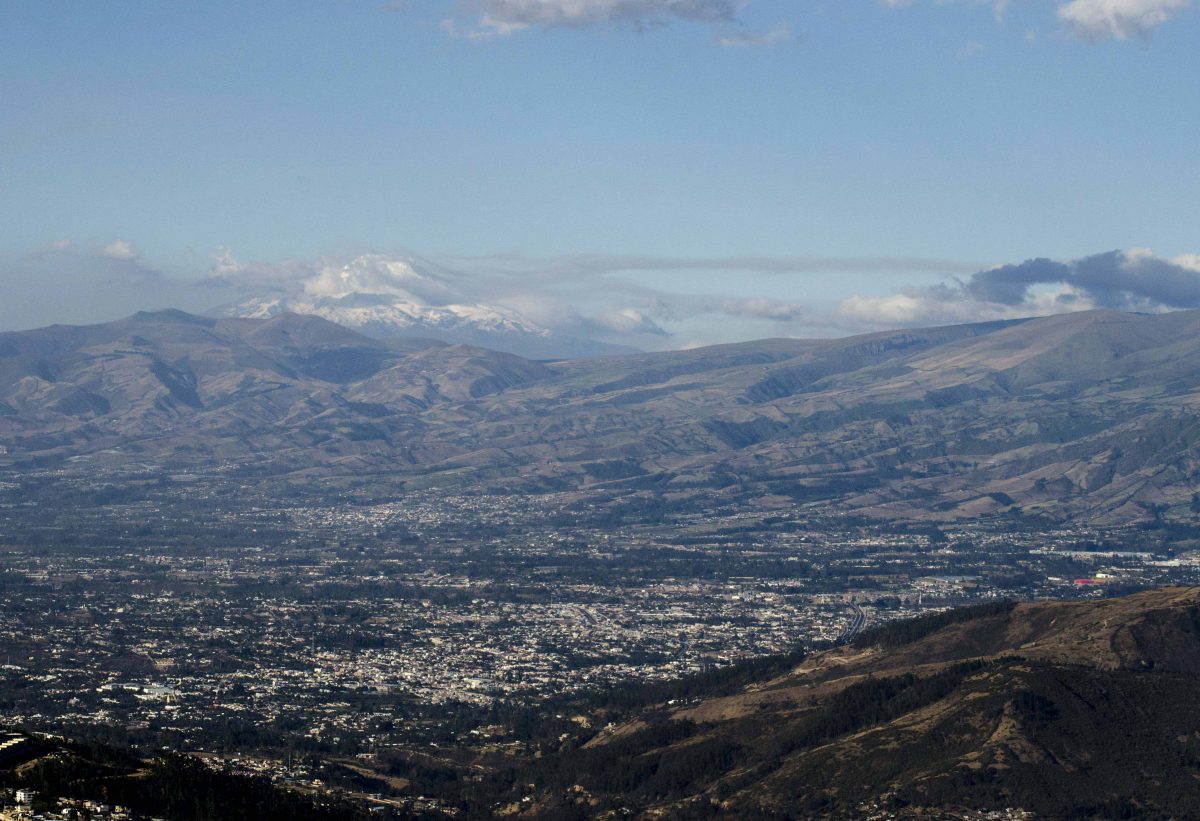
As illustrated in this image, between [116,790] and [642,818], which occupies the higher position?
[116,790]

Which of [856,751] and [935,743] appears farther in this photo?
[856,751]

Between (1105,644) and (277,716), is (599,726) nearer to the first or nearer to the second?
(277,716)

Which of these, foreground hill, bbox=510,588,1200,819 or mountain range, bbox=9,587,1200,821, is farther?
foreground hill, bbox=510,588,1200,819

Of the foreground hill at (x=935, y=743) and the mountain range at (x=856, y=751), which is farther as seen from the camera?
the foreground hill at (x=935, y=743)

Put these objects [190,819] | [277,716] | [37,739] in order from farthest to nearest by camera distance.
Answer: [277,716] < [37,739] < [190,819]

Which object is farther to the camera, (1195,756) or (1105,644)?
(1105,644)

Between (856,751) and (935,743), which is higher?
(935,743)

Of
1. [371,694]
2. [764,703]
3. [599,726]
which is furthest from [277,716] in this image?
[764,703]

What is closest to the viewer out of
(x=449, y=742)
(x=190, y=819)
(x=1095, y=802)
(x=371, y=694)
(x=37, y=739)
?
(x=190, y=819)
